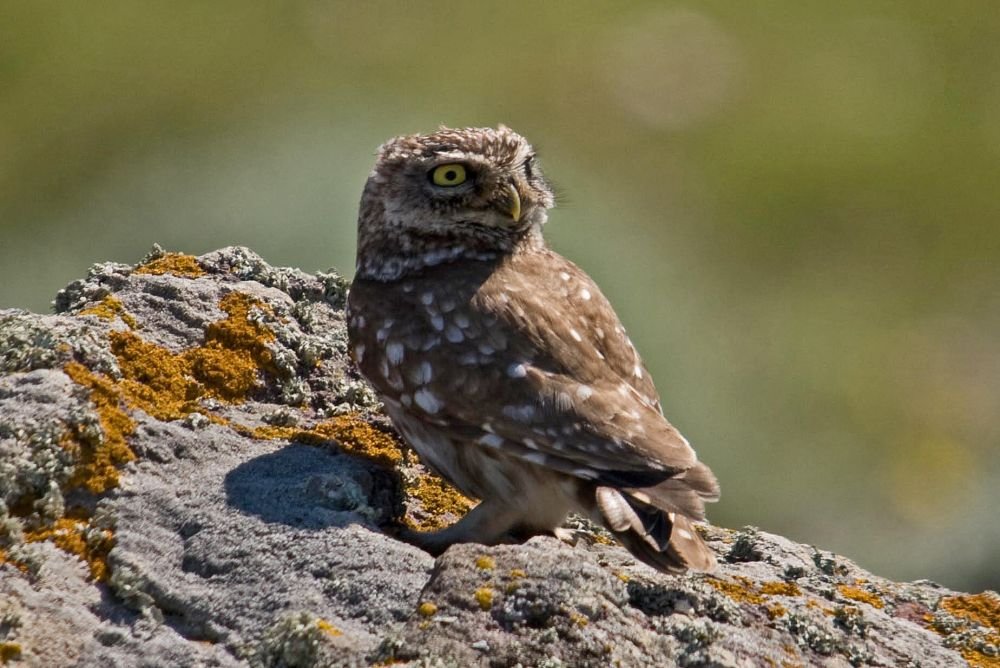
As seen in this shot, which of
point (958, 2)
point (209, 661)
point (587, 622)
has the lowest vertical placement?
point (209, 661)

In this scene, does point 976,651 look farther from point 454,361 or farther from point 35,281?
point 35,281

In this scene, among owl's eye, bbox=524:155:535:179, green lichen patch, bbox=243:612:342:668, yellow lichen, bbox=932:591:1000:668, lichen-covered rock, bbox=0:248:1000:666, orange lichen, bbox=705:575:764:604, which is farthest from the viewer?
owl's eye, bbox=524:155:535:179

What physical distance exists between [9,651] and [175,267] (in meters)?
3.22

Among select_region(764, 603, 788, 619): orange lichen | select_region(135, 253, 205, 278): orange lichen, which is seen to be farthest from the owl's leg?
select_region(135, 253, 205, 278): orange lichen

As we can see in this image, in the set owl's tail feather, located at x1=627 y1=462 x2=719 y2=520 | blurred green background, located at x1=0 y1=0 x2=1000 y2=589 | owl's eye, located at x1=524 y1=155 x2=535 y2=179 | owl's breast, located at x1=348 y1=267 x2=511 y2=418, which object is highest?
blurred green background, located at x1=0 y1=0 x2=1000 y2=589

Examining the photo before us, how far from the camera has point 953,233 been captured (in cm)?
2138

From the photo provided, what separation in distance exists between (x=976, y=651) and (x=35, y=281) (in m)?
11.6

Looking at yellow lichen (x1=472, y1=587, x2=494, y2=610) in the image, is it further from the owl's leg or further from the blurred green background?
the blurred green background

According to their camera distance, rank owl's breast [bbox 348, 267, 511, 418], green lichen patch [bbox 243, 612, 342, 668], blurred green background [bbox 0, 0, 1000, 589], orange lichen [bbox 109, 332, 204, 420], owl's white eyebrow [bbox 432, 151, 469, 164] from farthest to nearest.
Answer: blurred green background [bbox 0, 0, 1000, 589] < owl's white eyebrow [bbox 432, 151, 469, 164] < owl's breast [bbox 348, 267, 511, 418] < orange lichen [bbox 109, 332, 204, 420] < green lichen patch [bbox 243, 612, 342, 668]

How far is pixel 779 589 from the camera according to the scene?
7008mm

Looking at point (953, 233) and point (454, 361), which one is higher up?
point (953, 233)

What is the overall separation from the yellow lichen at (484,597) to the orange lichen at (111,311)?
247cm

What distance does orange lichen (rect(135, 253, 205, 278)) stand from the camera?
27.6 feet

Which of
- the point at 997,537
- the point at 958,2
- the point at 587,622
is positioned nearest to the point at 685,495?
the point at 587,622
